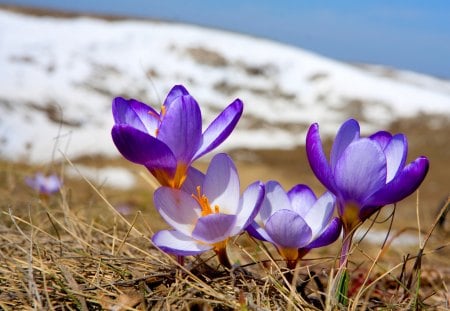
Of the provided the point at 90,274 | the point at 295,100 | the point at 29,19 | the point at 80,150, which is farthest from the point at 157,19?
the point at 90,274

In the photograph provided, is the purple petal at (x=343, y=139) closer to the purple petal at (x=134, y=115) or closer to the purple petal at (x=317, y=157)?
the purple petal at (x=317, y=157)

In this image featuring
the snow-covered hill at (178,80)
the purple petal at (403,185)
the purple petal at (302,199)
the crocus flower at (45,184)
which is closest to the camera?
the purple petal at (403,185)

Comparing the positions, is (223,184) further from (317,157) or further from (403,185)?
(403,185)

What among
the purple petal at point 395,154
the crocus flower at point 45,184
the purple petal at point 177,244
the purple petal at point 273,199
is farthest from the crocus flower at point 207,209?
the crocus flower at point 45,184

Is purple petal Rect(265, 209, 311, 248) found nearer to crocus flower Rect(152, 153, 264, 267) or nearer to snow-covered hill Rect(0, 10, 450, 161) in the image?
crocus flower Rect(152, 153, 264, 267)

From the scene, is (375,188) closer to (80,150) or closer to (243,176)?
(243,176)

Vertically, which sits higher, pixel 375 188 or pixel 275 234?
pixel 375 188

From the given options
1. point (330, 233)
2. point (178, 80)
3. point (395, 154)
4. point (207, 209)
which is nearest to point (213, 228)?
point (207, 209)
